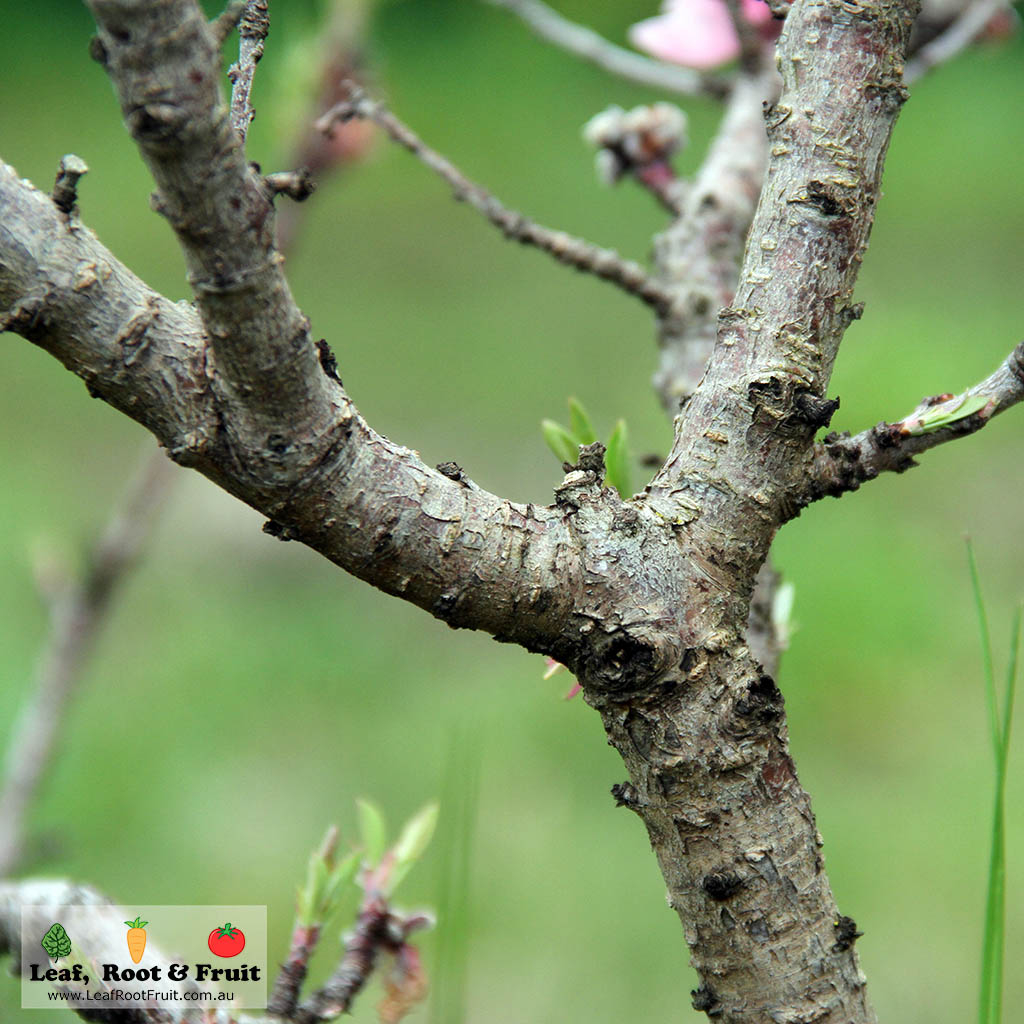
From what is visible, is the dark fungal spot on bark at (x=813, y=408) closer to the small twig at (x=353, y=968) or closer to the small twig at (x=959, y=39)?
the small twig at (x=353, y=968)

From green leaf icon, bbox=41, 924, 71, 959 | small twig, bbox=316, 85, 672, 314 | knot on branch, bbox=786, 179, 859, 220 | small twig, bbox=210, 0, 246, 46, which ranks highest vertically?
small twig, bbox=316, 85, 672, 314

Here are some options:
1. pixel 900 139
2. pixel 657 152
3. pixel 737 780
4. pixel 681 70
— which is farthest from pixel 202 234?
pixel 900 139

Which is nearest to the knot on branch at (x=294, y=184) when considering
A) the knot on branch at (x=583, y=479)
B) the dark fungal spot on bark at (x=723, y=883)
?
the knot on branch at (x=583, y=479)

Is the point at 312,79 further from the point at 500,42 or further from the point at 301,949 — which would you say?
the point at 500,42

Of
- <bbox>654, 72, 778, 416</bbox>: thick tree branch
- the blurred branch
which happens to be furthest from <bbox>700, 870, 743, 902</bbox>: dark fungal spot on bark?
the blurred branch

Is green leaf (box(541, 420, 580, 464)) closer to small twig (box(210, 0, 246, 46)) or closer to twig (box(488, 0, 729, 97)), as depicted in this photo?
small twig (box(210, 0, 246, 46))

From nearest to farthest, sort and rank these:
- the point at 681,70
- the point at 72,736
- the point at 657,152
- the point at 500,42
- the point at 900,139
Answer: the point at 657,152 < the point at 681,70 < the point at 72,736 < the point at 900,139 < the point at 500,42

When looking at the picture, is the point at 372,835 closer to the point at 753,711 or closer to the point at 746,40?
the point at 753,711
